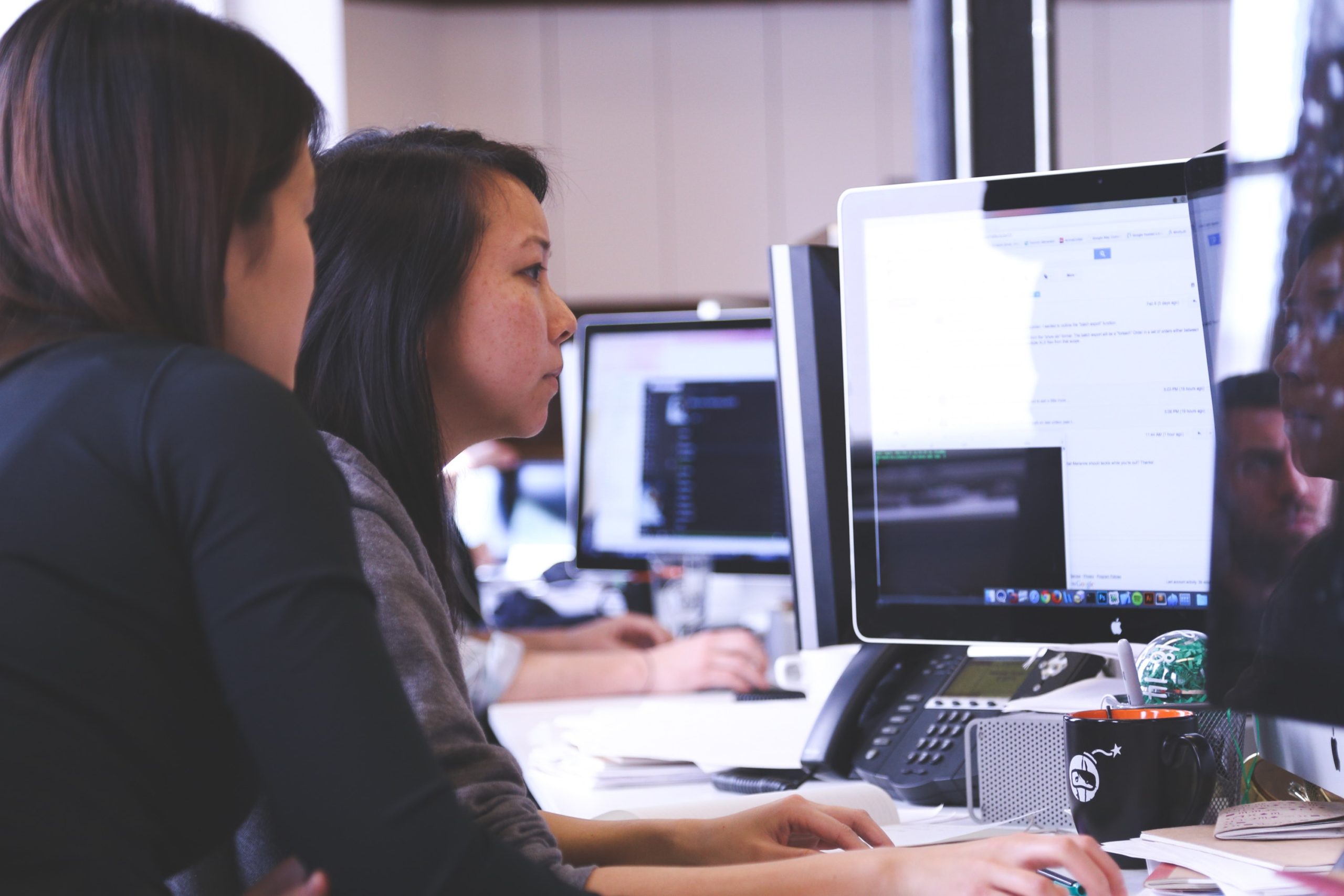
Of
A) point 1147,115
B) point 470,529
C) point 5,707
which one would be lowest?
point 470,529

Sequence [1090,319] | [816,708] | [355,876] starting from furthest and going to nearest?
[816,708]
[1090,319]
[355,876]

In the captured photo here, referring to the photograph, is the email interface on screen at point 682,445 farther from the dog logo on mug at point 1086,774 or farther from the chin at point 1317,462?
the chin at point 1317,462

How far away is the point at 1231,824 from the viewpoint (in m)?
0.80

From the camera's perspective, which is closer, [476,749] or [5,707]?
[5,707]

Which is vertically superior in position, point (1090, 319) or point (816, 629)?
point (1090, 319)

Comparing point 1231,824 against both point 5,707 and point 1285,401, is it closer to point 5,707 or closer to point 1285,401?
point 1285,401

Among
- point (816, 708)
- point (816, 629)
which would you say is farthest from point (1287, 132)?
point (816, 708)

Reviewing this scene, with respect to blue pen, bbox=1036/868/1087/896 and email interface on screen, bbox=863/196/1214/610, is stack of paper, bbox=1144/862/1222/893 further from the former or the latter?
email interface on screen, bbox=863/196/1214/610

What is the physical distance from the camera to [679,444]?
2.12 meters

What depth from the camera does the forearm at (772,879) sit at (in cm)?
72

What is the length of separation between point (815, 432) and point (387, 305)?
417mm

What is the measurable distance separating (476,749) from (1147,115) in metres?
5.27

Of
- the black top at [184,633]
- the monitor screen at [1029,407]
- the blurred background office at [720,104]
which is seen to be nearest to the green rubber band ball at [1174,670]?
the monitor screen at [1029,407]

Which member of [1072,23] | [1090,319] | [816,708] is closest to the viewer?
[1090,319]
